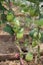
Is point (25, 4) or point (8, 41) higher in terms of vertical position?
point (25, 4)

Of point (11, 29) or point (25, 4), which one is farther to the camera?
point (11, 29)

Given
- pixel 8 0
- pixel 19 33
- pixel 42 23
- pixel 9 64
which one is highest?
pixel 8 0

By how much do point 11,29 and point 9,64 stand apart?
0.68 meters

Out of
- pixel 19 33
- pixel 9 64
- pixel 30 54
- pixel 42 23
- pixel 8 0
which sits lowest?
pixel 9 64

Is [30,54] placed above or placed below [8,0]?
below

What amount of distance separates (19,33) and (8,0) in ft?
0.88

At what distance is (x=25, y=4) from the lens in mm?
1446

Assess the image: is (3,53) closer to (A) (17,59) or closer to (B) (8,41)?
(A) (17,59)

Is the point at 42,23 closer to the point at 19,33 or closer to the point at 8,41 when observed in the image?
the point at 19,33

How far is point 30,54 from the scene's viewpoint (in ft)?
6.24

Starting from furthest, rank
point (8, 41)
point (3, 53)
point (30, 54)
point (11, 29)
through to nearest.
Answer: point (8, 41)
point (3, 53)
point (30, 54)
point (11, 29)

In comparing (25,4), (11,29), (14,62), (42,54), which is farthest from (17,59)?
(25,4)

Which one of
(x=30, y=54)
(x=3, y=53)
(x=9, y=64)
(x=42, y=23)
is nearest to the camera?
(x=42, y=23)

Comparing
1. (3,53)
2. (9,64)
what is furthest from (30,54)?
(3,53)
